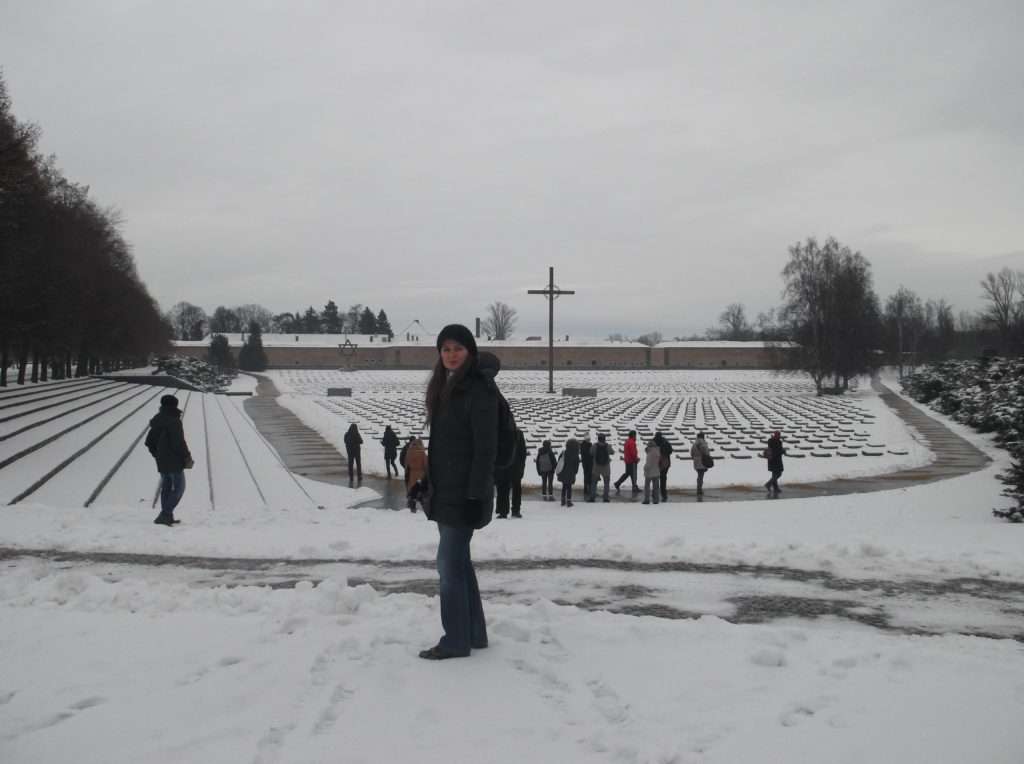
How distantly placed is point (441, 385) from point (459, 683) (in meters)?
1.40

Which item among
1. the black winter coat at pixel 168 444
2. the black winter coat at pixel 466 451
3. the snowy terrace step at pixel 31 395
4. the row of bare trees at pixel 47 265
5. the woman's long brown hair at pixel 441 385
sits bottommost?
the snowy terrace step at pixel 31 395

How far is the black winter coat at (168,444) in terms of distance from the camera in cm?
862

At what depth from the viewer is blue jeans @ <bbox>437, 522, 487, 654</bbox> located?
379cm

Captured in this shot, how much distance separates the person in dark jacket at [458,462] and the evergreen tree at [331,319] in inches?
5364

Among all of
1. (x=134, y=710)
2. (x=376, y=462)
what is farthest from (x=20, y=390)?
(x=134, y=710)

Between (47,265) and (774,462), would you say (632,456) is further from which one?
(47,265)

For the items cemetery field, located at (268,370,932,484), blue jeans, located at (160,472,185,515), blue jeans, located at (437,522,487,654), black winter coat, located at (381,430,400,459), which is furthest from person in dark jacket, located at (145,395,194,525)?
black winter coat, located at (381,430,400,459)

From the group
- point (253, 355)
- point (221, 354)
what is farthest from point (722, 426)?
point (253, 355)

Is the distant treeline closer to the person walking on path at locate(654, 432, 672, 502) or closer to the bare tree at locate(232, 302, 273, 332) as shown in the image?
the bare tree at locate(232, 302, 273, 332)

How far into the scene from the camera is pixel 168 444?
8.70 m

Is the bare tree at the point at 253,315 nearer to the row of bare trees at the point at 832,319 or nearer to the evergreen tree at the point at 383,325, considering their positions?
the evergreen tree at the point at 383,325

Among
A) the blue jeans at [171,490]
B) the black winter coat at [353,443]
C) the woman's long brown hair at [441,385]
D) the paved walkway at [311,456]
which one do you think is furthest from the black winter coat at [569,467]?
the woman's long brown hair at [441,385]

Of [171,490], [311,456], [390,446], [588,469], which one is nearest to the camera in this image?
[171,490]

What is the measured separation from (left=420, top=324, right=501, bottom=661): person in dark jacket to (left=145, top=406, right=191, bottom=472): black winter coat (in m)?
5.80
